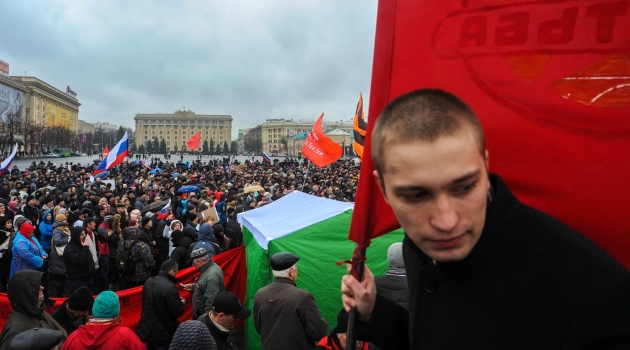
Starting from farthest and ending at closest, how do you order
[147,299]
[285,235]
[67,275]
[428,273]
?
[67,275], [285,235], [147,299], [428,273]

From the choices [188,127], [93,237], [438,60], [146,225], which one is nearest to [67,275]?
[93,237]

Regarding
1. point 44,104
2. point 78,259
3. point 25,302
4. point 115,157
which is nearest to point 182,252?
point 78,259

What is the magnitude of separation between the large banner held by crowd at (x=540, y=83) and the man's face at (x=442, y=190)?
0.41 m

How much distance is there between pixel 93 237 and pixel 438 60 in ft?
26.4

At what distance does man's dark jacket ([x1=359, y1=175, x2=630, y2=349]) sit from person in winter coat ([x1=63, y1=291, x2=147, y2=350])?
2907mm

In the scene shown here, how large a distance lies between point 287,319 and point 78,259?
4930 millimetres

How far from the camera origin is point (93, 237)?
802cm

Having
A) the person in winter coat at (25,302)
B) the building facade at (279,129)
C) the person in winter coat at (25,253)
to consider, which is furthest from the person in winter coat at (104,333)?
the building facade at (279,129)

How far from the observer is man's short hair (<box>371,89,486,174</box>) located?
3.59ft

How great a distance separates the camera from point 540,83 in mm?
1447

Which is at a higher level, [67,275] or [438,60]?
[438,60]

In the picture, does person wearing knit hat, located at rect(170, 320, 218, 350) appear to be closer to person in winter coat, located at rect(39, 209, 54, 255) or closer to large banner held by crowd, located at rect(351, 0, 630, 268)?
large banner held by crowd, located at rect(351, 0, 630, 268)

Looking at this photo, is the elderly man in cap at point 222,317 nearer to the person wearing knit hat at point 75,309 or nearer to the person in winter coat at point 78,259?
the person wearing knit hat at point 75,309

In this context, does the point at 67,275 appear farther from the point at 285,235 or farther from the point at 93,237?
the point at 285,235
